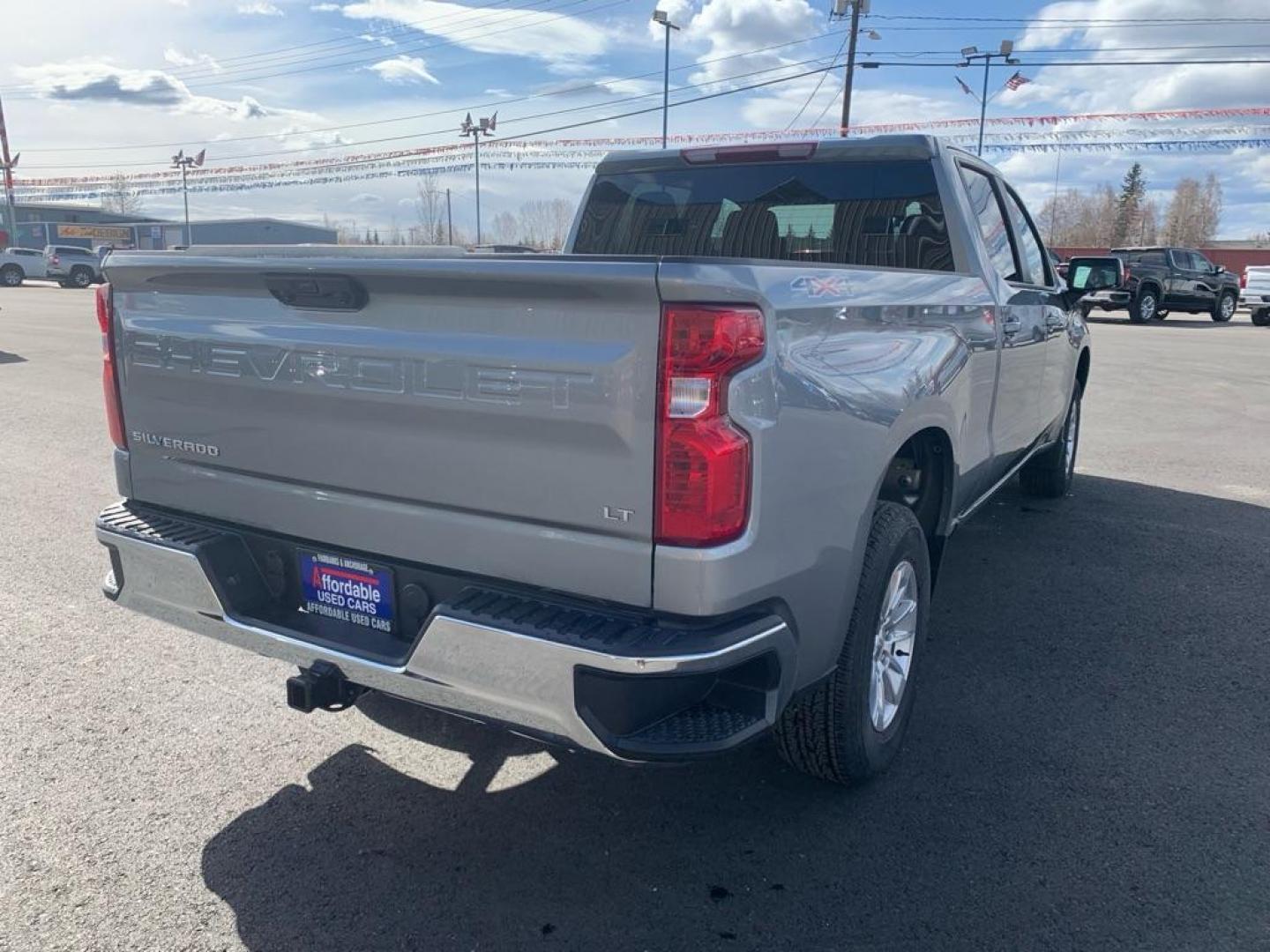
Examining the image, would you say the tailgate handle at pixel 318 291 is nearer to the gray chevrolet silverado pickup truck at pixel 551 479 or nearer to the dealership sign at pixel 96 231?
the gray chevrolet silverado pickup truck at pixel 551 479

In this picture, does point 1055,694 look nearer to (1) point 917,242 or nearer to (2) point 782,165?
(1) point 917,242

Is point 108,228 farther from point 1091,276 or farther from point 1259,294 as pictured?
point 1091,276

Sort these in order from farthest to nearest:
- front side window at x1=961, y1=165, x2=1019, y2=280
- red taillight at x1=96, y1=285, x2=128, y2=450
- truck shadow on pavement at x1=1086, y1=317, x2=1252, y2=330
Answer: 1. truck shadow on pavement at x1=1086, y1=317, x2=1252, y2=330
2. front side window at x1=961, y1=165, x2=1019, y2=280
3. red taillight at x1=96, y1=285, x2=128, y2=450

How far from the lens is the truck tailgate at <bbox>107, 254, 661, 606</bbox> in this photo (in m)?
2.31

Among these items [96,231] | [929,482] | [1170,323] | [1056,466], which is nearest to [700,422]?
[929,482]

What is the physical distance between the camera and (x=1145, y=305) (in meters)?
26.5

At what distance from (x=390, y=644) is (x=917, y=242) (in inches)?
110

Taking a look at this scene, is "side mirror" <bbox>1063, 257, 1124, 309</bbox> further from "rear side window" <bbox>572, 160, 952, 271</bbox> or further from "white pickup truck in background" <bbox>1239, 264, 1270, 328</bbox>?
"white pickup truck in background" <bbox>1239, 264, 1270, 328</bbox>

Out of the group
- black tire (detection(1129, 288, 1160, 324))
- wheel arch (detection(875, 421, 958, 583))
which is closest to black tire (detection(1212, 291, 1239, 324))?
black tire (detection(1129, 288, 1160, 324))

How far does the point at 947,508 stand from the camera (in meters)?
3.86

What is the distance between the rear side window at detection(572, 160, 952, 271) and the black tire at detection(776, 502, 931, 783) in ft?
4.56

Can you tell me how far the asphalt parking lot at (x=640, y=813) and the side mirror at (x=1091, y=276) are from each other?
1.90 m

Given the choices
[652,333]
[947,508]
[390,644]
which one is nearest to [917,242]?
[947,508]

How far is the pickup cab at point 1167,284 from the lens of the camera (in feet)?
85.6
